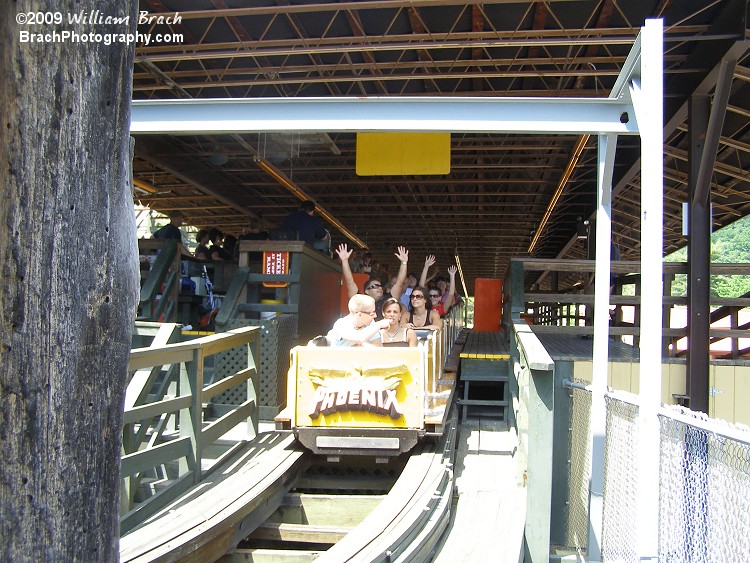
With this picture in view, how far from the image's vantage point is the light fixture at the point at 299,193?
1548 cm

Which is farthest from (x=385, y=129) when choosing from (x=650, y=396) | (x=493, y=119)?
(x=650, y=396)

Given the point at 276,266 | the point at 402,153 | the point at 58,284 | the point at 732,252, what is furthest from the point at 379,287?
the point at 732,252

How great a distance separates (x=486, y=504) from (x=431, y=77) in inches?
296

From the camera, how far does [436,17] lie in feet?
32.2

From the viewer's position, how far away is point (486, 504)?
539cm

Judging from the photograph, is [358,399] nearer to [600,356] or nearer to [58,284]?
[600,356]

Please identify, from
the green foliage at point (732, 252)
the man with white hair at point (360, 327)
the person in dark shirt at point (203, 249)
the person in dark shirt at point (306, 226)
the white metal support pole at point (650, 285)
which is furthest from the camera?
the green foliage at point (732, 252)

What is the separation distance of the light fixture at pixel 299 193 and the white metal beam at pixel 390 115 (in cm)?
930

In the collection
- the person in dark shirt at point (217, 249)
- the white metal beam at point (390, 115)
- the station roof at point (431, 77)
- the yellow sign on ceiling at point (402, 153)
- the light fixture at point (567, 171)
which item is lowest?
the person in dark shirt at point (217, 249)

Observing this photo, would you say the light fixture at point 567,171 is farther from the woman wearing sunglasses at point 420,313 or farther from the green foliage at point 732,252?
the green foliage at point 732,252

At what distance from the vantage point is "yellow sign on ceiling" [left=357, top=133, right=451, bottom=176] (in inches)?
450

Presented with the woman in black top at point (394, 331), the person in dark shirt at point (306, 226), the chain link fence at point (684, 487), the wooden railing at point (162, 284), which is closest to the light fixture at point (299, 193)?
the person in dark shirt at point (306, 226)

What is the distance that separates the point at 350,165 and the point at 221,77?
5801mm

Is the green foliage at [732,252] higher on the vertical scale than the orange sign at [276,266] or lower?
higher
